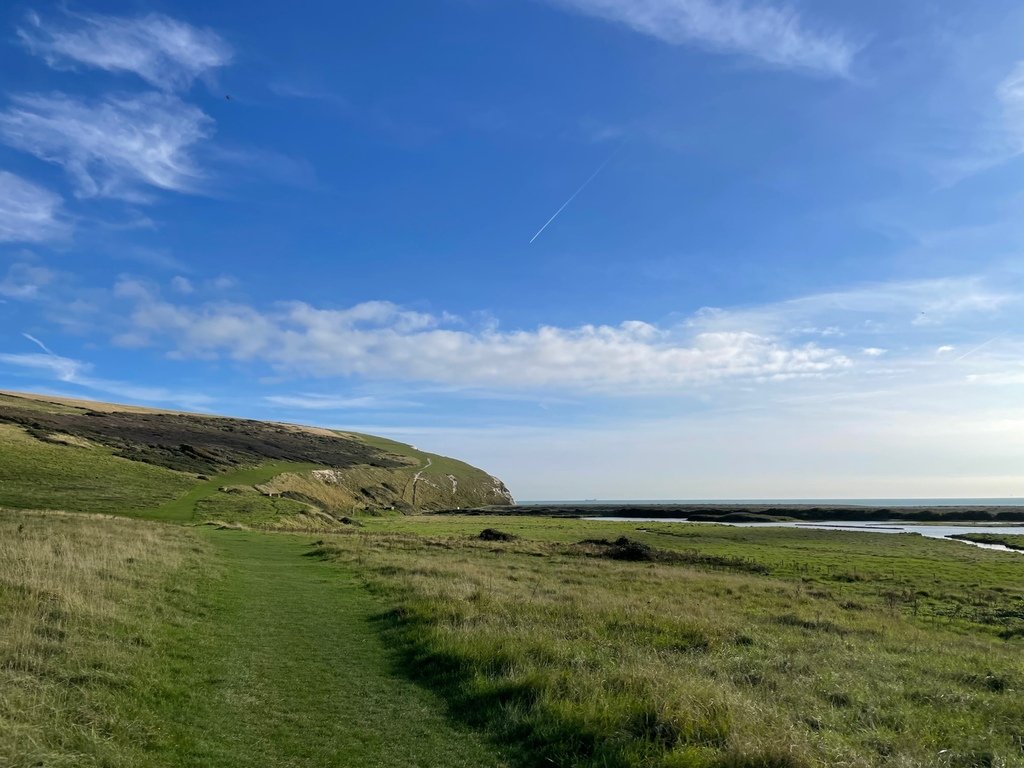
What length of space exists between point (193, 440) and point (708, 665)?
121m

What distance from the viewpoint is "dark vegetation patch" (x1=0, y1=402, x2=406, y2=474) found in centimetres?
8719

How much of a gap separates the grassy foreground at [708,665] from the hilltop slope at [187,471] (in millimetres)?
35086

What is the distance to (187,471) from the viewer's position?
82750mm

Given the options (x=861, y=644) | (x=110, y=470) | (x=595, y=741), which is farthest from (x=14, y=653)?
(x=110, y=470)

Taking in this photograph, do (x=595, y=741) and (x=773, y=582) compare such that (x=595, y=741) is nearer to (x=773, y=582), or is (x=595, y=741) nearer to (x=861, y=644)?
(x=861, y=644)

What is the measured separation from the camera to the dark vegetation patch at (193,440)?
286 ft

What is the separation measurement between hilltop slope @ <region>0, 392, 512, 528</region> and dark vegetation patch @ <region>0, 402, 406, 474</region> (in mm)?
381

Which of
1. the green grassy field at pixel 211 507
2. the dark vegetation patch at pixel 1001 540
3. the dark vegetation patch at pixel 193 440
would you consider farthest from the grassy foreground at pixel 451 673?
the dark vegetation patch at pixel 193 440

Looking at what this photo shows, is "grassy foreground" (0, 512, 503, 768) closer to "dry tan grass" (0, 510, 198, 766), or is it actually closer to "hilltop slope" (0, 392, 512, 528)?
"dry tan grass" (0, 510, 198, 766)

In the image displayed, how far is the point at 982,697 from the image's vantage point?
11.5m

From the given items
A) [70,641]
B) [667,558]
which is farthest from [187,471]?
[70,641]

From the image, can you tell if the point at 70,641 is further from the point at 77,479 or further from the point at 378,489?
→ the point at 378,489

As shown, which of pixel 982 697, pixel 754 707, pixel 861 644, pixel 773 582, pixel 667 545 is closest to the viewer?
pixel 754 707

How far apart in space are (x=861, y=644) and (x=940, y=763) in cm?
1081
